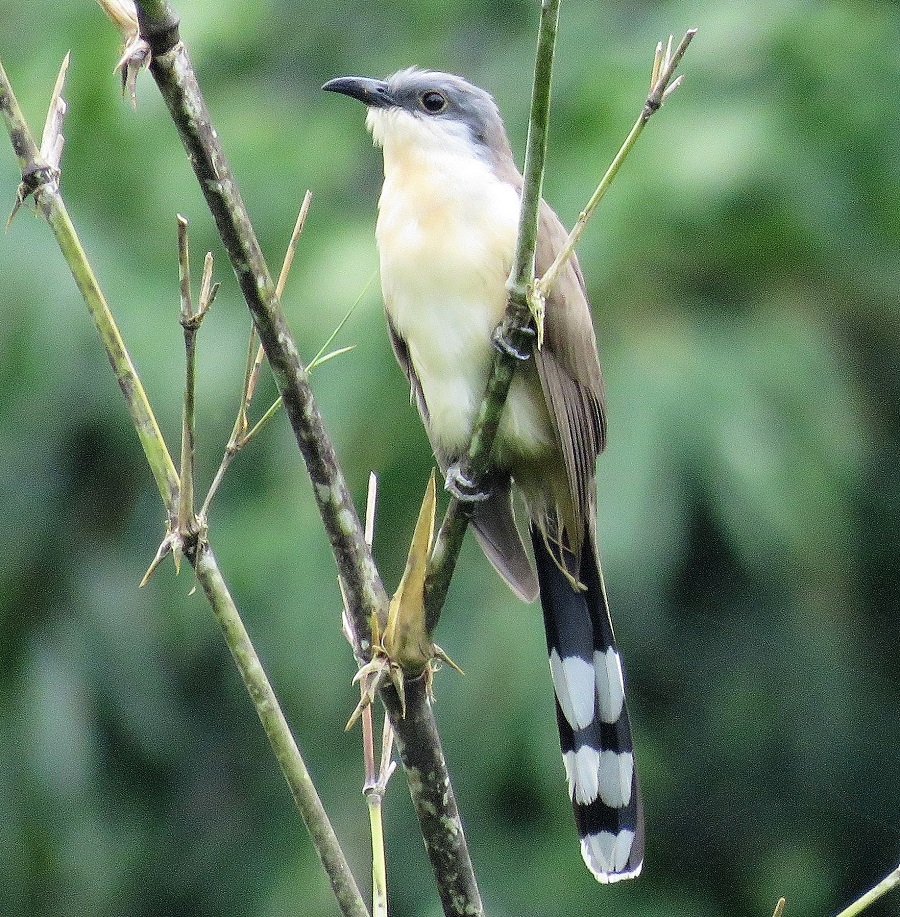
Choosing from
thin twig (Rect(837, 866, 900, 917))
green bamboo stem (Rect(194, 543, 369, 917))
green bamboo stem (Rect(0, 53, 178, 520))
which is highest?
green bamboo stem (Rect(0, 53, 178, 520))

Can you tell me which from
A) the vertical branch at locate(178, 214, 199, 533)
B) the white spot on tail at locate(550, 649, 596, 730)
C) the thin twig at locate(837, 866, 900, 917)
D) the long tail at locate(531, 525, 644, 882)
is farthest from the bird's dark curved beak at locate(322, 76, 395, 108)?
the thin twig at locate(837, 866, 900, 917)

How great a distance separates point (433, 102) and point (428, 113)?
43mm

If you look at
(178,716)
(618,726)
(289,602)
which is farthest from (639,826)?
(178,716)

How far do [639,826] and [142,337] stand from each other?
7.86 feet

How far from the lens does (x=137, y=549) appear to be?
4.31 meters

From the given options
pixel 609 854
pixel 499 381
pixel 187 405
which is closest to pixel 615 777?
pixel 609 854

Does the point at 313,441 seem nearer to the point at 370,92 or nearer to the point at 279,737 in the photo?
the point at 279,737

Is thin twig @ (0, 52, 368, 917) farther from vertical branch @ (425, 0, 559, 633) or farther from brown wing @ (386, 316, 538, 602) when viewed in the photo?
brown wing @ (386, 316, 538, 602)

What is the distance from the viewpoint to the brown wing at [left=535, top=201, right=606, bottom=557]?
2.58 meters

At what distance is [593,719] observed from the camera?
248 centimetres

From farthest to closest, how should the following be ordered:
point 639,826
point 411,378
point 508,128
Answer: point 508,128, point 411,378, point 639,826

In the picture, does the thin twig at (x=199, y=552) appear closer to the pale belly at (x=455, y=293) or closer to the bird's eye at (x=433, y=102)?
the pale belly at (x=455, y=293)

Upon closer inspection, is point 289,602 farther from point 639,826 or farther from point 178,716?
point 639,826

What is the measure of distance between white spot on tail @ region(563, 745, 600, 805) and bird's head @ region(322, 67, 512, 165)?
1317 mm
